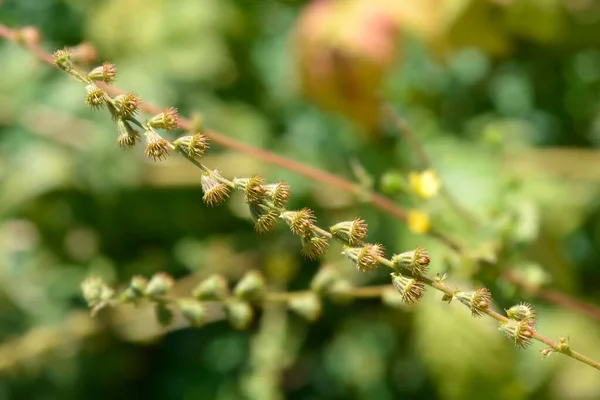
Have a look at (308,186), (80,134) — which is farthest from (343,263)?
(80,134)

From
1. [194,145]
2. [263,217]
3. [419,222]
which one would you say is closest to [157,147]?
[194,145]

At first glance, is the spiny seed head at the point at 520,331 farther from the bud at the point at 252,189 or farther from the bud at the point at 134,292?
the bud at the point at 134,292

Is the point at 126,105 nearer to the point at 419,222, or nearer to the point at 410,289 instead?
the point at 410,289

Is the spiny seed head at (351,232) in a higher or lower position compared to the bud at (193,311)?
higher

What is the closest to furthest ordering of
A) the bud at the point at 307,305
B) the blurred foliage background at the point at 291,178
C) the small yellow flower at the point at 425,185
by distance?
the bud at the point at 307,305, the small yellow flower at the point at 425,185, the blurred foliage background at the point at 291,178

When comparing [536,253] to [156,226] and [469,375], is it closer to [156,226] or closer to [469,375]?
[469,375]

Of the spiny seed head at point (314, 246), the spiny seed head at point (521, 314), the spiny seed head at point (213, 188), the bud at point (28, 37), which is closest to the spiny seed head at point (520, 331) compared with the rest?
the spiny seed head at point (521, 314)

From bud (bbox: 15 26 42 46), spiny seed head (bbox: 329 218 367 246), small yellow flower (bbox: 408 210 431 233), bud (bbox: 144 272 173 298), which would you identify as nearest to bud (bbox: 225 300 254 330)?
bud (bbox: 144 272 173 298)
